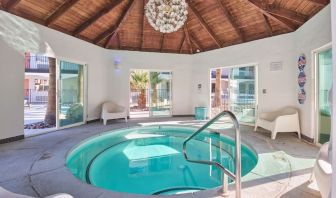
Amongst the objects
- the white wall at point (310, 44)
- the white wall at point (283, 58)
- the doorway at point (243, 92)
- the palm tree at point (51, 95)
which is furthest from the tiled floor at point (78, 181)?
the doorway at point (243, 92)

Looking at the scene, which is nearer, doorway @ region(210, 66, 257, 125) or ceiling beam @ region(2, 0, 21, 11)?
ceiling beam @ region(2, 0, 21, 11)

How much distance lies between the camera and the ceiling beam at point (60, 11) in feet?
18.6

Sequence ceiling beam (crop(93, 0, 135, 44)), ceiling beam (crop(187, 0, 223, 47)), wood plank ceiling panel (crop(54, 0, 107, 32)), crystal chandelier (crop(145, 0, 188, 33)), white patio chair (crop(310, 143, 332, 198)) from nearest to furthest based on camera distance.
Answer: white patio chair (crop(310, 143, 332, 198)) < crystal chandelier (crop(145, 0, 188, 33)) < wood plank ceiling panel (crop(54, 0, 107, 32)) < ceiling beam (crop(93, 0, 135, 44)) < ceiling beam (crop(187, 0, 223, 47))

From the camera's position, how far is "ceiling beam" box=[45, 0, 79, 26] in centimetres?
568

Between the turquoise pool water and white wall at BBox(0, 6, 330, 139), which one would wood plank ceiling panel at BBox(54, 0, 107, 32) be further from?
the turquoise pool water

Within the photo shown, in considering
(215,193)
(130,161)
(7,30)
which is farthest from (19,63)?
(215,193)

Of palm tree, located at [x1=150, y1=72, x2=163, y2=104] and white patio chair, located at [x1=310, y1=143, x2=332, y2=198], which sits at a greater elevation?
palm tree, located at [x1=150, y1=72, x2=163, y2=104]

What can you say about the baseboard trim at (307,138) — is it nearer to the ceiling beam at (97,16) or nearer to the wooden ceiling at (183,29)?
the wooden ceiling at (183,29)

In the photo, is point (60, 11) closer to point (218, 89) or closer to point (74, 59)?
point (74, 59)

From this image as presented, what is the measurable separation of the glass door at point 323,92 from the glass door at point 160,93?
6013 millimetres

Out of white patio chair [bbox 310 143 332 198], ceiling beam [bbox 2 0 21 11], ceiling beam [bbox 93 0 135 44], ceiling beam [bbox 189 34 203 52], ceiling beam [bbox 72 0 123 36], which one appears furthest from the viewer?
ceiling beam [bbox 189 34 203 52]

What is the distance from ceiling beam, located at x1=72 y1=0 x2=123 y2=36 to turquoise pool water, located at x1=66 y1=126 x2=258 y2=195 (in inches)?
144

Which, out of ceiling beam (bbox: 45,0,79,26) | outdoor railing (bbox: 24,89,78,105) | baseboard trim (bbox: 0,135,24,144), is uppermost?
ceiling beam (bbox: 45,0,79,26)

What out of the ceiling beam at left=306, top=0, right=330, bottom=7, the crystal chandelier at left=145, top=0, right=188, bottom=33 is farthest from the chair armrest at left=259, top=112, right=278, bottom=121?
the crystal chandelier at left=145, top=0, right=188, bottom=33
